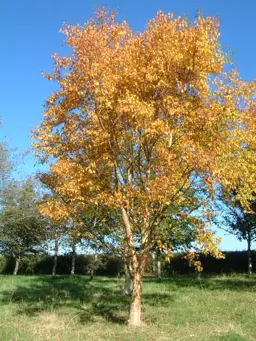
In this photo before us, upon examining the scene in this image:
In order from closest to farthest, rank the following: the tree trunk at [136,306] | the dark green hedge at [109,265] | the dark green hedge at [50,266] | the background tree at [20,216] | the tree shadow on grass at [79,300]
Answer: the tree trunk at [136,306], the tree shadow on grass at [79,300], the background tree at [20,216], the dark green hedge at [109,265], the dark green hedge at [50,266]

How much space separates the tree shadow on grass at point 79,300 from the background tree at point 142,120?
111 inches

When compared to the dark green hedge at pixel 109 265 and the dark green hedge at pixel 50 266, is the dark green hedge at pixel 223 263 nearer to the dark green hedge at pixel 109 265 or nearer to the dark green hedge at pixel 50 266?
the dark green hedge at pixel 109 265

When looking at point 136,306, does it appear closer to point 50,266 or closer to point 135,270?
point 135,270

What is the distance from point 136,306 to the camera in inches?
523

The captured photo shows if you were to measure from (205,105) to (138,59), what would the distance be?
110 inches

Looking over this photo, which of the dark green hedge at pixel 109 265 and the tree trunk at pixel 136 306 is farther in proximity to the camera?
the dark green hedge at pixel 109 265

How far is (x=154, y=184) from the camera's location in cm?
1177

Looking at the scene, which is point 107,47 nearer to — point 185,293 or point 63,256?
point 185,293

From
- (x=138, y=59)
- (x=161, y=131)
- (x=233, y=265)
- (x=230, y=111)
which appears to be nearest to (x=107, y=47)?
(x=138, y=59)

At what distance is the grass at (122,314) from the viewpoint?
442 inches

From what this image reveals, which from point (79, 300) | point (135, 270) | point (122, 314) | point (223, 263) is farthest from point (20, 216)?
point (223, 263)

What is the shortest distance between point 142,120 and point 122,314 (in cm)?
779

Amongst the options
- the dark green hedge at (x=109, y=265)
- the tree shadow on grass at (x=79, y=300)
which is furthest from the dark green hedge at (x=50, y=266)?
the tree shadow on grass at (x=79, y=300)

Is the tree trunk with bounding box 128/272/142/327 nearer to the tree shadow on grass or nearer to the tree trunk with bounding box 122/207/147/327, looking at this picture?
the tree trunk with bounding box 122/207/147/327
